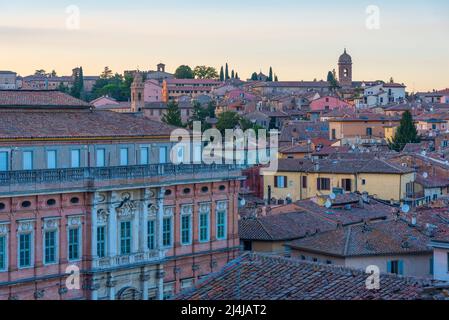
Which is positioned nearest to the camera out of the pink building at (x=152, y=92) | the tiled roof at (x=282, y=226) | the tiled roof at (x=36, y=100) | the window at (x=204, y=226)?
the tiled roof at (x=36, y=100)

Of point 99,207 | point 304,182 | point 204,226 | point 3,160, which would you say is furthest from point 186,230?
point 304,182

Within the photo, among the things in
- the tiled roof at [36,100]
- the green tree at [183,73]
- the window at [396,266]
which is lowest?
the window at [396,266]

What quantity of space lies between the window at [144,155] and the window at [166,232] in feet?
9.01

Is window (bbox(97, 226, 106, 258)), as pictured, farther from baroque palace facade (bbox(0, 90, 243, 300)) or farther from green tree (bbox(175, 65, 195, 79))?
green tree (bbox(175, 65, 195, 79))

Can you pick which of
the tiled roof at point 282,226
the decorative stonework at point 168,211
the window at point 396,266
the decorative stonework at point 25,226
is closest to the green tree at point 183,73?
the tiled roof at point 282,226

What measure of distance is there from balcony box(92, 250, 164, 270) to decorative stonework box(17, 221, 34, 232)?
2198mm

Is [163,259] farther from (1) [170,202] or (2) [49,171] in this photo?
(2) [49,171]

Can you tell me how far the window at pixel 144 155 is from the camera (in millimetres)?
31172

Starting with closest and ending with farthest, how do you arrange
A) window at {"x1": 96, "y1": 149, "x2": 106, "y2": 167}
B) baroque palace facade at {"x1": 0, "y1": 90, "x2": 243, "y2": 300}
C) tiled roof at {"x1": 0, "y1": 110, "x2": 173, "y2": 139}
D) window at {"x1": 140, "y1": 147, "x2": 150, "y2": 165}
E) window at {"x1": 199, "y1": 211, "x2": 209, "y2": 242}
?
baroque palace facade at {"x1": 0, "y1": 90, "x2": 243, "y2": 300}, tiled roof at {"x1": 0, "y1": 110, "x2": 173, "y2": 139}, window at {"x1": 96, "y1": 149, "x2": 106, "y2": 167}, window at {"x1": 199, "y1": 211, "x2": 209, "y2": 242}, window at {"x1": 140, "y1": 147, "x2": 150, "y2": 165}

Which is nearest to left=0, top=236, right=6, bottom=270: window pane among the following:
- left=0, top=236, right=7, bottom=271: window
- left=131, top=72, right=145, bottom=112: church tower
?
left=0, top=236, right=7, bottom=271: window

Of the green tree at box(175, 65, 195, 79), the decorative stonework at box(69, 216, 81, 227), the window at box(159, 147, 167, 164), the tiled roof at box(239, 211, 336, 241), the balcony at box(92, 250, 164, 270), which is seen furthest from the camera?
the green tree at box(175, 65, 195, 79)

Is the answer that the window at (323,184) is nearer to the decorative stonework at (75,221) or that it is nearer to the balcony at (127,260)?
the balcony at (127,260)

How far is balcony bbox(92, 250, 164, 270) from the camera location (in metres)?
26.7

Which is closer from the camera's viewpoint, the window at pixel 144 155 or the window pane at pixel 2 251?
the window pane at pixel 2 251
